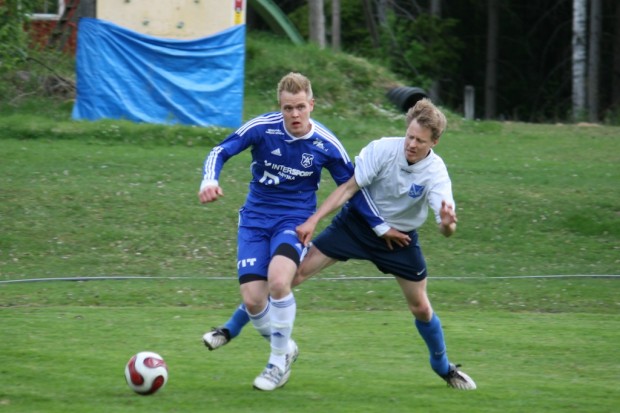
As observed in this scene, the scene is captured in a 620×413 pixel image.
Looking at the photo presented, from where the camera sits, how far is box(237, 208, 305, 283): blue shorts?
7180mm

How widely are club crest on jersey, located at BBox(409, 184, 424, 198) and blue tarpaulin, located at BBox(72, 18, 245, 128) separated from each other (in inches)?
538

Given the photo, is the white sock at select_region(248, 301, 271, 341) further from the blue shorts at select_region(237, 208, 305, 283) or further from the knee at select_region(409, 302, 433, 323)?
the knee at select_region(409, 302, 433, 323)

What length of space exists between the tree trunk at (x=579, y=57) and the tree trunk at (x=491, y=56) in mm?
7747

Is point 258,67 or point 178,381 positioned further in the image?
point 258,67

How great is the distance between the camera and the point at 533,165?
59.9 ft

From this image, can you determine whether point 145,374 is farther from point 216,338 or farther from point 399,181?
point 399,181

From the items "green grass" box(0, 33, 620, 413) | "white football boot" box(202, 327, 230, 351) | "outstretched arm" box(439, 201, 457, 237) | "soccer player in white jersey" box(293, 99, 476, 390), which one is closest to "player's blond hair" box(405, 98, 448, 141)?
"soccer player in white jersey" box(293, 99, 476, 390)

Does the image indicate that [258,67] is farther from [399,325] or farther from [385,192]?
[385,192]

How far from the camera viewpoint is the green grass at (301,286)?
23.2 ft

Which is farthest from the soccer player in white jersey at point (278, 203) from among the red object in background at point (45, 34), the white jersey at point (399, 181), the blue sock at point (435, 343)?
the red object in background at point (45, 34)

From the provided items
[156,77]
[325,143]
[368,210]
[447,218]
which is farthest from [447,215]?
[156,77]

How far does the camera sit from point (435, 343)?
7.22 metres

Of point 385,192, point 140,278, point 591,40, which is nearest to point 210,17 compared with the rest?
point 140,278

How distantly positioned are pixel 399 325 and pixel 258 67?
16.5m
